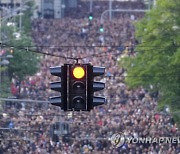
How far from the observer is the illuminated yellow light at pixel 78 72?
114 feet

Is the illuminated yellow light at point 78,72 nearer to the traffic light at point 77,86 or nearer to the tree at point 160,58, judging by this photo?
the traffic light at point 77,86

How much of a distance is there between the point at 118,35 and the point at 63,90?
85.9 metres

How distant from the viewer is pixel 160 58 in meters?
71.6

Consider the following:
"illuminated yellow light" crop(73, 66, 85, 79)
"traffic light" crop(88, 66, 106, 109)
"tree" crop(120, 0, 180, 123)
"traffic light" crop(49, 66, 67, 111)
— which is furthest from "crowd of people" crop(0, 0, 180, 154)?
"illuminated yellow light" crop(73, 66, 85, 79)

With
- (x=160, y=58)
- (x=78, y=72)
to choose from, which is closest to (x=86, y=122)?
(x=160, y=58)

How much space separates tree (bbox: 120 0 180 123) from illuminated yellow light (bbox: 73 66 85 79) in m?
32.7

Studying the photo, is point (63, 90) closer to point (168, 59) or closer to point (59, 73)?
point (59, 73)

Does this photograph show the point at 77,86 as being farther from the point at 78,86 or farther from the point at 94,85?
the point at 94,85

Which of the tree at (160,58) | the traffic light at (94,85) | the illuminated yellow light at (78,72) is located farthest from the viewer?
the tree at (160,58)

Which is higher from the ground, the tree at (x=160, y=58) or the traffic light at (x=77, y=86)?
the tree at (x=160, y=58)

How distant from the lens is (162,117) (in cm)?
6606

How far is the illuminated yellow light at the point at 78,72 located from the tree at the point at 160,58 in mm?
32657

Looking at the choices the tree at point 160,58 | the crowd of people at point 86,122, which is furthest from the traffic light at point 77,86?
the tree at point 160,58

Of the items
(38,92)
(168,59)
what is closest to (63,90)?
(168,59)
